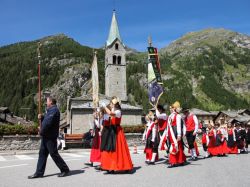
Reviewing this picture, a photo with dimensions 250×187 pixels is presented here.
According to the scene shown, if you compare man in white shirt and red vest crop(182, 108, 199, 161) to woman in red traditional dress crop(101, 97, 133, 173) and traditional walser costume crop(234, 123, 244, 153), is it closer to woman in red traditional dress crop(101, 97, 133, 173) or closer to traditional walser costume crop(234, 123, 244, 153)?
woman in red traditional dress crop(101, 97, 133, 173)

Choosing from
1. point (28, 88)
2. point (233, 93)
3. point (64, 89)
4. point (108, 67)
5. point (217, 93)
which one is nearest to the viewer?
point (108, 67)

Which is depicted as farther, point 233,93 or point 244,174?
point 233,93

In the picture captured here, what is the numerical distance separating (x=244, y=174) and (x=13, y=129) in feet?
58.1

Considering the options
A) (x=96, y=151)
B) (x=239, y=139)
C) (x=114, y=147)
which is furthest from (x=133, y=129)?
(x=114, y=147)

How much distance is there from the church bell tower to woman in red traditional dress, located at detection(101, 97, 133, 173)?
60.0m

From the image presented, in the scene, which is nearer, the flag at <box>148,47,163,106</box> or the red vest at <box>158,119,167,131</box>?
the red vest at <box>158,119,167,131</box>

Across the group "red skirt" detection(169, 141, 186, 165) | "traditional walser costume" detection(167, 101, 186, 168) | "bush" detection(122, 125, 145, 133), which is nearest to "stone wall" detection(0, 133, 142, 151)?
"bush" detection(122, 125, 145, 133)

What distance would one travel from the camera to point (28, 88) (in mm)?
160125

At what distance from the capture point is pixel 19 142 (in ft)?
72.1

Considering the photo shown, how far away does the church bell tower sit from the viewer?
69750mm

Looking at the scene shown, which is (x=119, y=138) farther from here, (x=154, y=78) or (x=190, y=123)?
(x=154, y=78)

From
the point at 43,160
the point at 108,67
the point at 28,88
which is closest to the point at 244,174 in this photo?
the point at 43,160

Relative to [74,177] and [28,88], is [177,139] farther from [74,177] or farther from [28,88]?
[28,88]

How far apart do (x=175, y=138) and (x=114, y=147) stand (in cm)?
253
